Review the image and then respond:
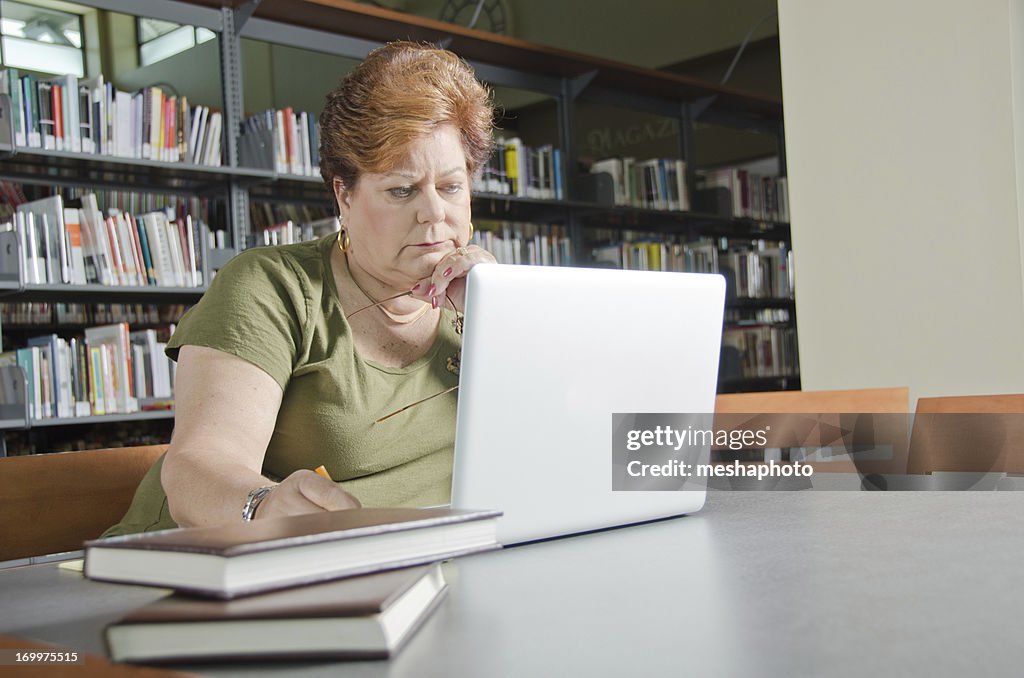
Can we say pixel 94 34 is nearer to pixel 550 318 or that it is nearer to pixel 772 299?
pixel 772 299

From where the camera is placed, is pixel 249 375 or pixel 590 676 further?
pixel 249 375

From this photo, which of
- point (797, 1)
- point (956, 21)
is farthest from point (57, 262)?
point (956, 21)

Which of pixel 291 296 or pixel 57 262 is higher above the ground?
pixel 57 262

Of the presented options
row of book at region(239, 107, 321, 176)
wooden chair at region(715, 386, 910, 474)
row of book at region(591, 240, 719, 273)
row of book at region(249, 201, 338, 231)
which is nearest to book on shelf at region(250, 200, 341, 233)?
row of book at region(249, 201, 338, 231)

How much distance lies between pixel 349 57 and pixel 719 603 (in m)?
3.96

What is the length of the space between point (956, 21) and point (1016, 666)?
2.68m

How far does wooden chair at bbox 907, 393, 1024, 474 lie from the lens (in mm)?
1538

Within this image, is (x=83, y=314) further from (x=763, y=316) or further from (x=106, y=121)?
(x=763, y=316)

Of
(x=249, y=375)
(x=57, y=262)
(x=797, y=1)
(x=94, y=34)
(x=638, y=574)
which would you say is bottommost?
(x=638, y=574)

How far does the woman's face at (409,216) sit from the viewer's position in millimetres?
1351

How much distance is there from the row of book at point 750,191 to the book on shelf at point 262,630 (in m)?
5.87

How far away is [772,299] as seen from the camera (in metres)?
6.32

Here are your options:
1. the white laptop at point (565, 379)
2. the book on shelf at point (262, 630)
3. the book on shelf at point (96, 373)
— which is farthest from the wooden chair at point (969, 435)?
the book on shelf at point (96, 373)

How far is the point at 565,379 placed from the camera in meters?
0.86
